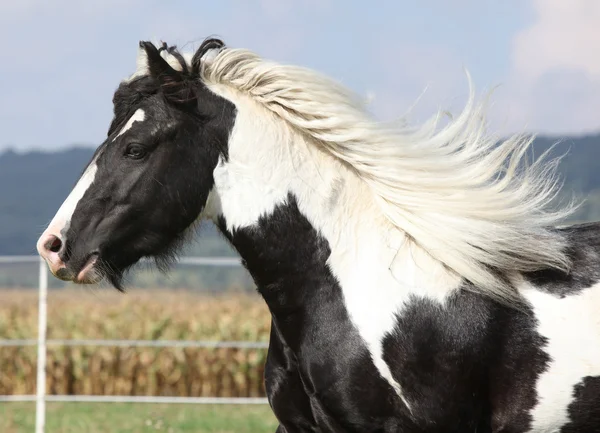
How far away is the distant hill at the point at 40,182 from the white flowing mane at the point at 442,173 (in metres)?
95.5

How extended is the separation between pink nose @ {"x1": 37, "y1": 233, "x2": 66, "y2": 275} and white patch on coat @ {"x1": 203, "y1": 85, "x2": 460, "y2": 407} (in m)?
0.54

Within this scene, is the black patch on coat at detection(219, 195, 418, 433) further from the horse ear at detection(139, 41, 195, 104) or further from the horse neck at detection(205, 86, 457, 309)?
the horse ear at detection(139, 41, 195, 104)

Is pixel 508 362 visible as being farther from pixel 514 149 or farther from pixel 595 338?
pixel 514 149

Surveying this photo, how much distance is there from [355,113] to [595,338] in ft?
3.79

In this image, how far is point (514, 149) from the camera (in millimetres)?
3596

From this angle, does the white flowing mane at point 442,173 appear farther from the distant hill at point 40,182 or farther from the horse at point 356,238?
the distant hill at point 40,182

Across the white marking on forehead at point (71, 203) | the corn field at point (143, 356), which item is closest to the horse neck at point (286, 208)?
the white marking on forehead at point (71, 203)

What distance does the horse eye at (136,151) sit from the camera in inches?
134

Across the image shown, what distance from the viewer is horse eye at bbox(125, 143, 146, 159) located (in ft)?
11.2

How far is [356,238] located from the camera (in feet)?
11.2

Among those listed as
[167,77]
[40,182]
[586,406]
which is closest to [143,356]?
[167,77]

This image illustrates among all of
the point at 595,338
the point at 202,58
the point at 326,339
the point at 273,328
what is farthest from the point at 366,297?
the point at 202,58

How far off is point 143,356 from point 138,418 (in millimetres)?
2415

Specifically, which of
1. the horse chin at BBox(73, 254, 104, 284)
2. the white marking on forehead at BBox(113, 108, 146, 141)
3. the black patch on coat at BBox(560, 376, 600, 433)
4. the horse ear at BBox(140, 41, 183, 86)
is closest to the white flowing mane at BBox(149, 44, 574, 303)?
the horse ear at BBox(140, 41, 183, 86)
